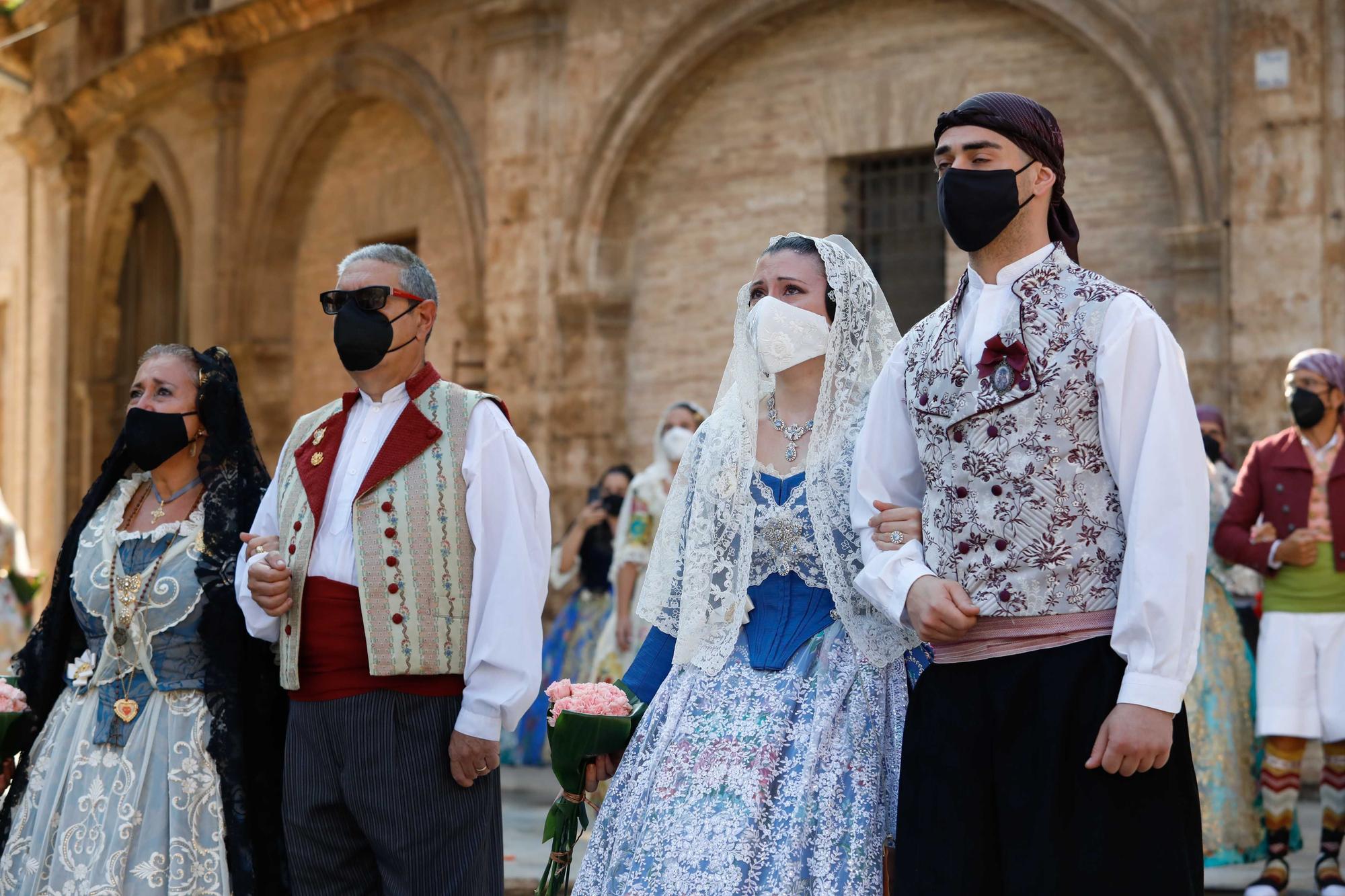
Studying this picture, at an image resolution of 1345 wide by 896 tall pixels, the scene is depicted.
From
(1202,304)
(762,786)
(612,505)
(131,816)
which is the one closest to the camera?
(762,786)

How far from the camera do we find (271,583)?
3.77 metres

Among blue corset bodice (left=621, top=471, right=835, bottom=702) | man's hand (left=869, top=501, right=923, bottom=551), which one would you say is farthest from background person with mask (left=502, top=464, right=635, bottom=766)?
man's hand (left=869, top=501, right=923, bottom=551)

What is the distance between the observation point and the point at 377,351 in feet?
12.9

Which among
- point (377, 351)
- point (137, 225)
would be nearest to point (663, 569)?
point (377, 351)

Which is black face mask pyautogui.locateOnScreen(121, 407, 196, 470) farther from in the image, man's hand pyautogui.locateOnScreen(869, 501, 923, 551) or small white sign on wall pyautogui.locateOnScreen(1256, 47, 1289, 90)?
small white sign on wall pyautogui.locateOnScreen(1256, 47, 1289, 90)

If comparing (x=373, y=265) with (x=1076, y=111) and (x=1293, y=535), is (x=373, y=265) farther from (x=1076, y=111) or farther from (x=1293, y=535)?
(x=1076, y=111)

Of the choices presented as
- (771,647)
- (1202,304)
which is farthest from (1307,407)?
(771,647)

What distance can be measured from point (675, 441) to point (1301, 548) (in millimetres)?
2979

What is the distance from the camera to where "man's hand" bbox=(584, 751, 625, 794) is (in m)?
3.71

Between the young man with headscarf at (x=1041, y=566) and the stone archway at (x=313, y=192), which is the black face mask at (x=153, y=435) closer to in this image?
the young man with headscarf at (x=1041, y=566)

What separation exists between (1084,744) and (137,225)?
1872 cm

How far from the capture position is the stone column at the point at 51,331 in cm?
2006

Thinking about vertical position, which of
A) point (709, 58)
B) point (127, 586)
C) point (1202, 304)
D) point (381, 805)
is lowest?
point (381, 805)

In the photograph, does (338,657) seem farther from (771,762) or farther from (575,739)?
(771,762)
